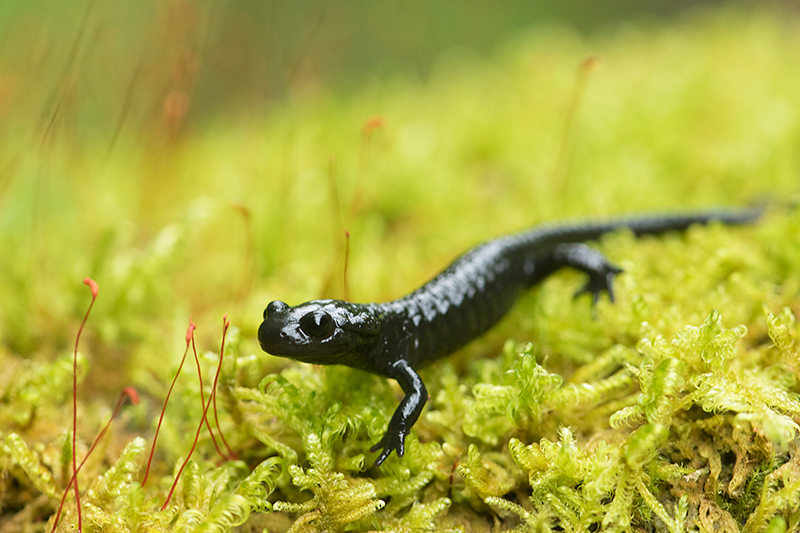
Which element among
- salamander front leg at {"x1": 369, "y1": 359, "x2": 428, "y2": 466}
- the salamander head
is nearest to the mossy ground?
salamander front leg at {"x1": 369, "y1": 359, "x2": 428, "y2": 466}

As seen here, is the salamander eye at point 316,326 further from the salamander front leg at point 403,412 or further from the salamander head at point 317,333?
the salamander front leg at point 403,412

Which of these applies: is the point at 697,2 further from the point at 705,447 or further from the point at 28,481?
the point at 28,481

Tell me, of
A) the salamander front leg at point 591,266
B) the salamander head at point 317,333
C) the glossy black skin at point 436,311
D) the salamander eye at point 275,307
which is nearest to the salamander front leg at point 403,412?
the glossy black skin at point 436,311

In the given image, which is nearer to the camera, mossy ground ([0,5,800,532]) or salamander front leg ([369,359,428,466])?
mossy ground ([0,5,800,532])

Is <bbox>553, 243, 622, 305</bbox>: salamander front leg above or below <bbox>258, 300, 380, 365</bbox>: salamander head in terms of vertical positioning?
below

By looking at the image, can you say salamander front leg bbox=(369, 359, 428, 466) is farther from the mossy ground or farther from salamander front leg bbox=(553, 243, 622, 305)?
salamander front leg bbox=(553, 243, 622, 305)

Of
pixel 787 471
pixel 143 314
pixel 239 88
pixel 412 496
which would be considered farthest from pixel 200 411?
pixel 239 88
